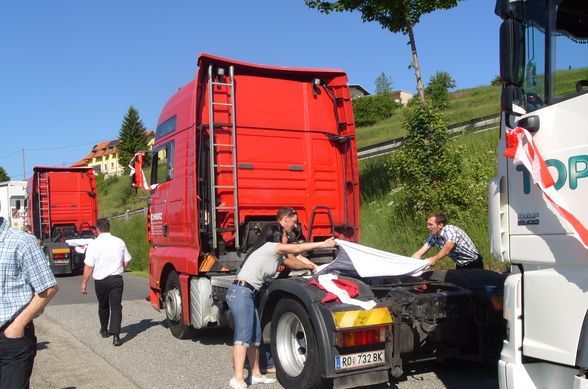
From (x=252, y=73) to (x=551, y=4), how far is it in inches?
187

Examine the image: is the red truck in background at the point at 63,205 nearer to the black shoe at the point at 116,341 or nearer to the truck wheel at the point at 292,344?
the black shoe at the point at 116,341

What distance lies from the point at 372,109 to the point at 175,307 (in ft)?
189

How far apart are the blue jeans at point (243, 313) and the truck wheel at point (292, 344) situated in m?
0.22

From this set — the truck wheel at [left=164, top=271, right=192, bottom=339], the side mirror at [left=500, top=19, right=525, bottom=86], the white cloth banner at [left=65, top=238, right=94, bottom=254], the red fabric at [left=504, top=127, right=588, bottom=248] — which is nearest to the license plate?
the red fabric at [left=504, top=127, right=588, bottom=248]

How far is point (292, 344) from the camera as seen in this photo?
5508 mm

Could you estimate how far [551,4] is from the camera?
3.57 m

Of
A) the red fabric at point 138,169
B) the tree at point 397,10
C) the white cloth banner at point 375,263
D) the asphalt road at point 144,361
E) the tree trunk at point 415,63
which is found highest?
the tree at point 397,10

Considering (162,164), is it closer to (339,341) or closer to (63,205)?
(339,341)

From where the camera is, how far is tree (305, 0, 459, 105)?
538 inches

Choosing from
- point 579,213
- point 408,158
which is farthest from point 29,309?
point 408,158

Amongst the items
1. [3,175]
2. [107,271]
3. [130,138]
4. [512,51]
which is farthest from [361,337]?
[3,175]

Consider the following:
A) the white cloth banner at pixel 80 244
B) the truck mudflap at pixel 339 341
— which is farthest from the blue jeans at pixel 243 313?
the white cloth banner at pixel 80 244

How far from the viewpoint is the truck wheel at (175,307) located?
Result: 7.93 m

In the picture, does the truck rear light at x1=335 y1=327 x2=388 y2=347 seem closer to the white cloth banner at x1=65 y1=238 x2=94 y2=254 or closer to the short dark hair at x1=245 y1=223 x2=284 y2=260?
the short dark hair at x1=245 y1=223 x2=284 y2=260
